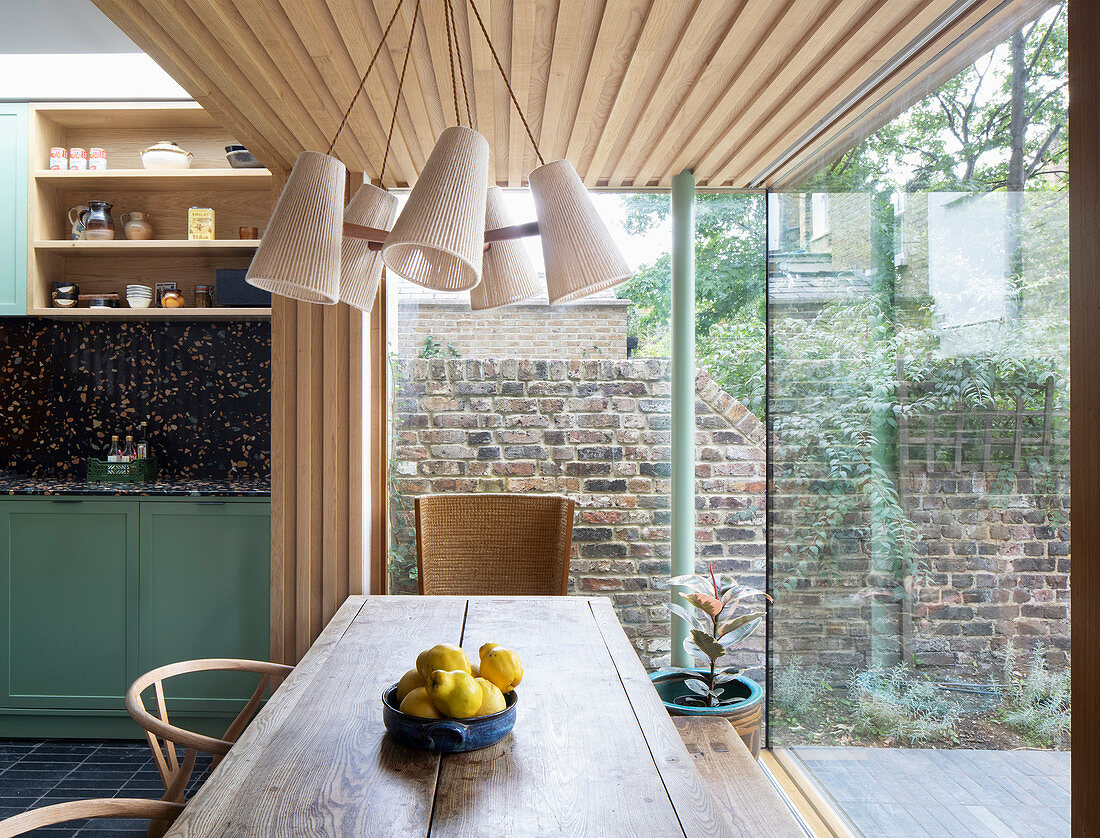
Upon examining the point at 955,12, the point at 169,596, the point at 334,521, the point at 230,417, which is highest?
the point at 955,12

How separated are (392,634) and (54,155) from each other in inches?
123

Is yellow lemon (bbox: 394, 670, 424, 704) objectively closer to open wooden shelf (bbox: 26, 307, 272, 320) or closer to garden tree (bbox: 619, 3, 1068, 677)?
garden tree (bbox: 619, 3, 1068, 677)

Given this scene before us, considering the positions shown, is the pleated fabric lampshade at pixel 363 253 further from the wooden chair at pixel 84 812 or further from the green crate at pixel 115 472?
the green crate at pixel 115 472

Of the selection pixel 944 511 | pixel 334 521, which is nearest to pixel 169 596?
pixel 334 521

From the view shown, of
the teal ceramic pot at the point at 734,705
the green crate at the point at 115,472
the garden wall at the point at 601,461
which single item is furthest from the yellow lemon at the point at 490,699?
the green crate at the point at 115,472

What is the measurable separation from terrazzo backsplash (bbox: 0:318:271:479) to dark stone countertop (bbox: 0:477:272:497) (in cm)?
31

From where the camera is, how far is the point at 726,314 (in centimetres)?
357

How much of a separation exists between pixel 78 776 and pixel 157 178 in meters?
2.69

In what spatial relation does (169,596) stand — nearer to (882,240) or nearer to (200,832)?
(200,832)

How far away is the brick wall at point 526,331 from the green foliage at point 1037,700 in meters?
2.22

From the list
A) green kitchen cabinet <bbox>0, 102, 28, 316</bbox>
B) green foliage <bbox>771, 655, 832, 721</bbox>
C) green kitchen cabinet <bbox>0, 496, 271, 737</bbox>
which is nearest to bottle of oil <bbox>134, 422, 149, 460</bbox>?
green kitchen cabinet <bbox>0, 496, 271, 737</bbox>

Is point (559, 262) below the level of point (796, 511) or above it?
above

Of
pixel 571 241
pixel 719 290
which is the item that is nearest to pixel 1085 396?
pixel 571 241

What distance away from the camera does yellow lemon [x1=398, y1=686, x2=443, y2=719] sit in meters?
1.39
